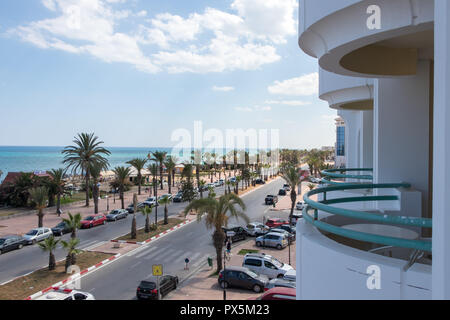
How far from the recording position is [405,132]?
6.63m

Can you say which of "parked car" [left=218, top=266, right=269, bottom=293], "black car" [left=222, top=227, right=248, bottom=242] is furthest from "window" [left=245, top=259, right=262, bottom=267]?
"black car" [left=222, top=227, right=248, bottom=242]

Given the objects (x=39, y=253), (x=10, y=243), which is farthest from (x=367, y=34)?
(x=10, y=243)

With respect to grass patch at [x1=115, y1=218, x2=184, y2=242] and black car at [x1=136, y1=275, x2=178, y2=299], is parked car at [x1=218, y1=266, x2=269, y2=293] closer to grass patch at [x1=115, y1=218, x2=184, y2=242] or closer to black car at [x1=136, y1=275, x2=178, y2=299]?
black car at [x1=136, y1=275, x2=178, y2=299]

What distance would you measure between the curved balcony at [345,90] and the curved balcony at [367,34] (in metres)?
3.84

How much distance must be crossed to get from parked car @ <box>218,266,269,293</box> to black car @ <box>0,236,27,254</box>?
14.6 m

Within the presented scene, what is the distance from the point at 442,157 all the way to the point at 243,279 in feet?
48.0

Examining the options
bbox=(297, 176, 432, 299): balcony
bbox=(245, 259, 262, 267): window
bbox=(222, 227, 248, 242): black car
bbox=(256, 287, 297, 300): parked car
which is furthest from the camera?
bbox=(222, 227, 248, 242): black car

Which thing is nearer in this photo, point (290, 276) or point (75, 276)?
point (290, 276)

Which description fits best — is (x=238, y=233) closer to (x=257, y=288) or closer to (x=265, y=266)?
(x=265, y=266)

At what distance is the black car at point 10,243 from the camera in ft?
71.0

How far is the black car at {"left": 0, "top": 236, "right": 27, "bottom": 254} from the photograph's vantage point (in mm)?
21641

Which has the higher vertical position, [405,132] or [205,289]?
[405,132]

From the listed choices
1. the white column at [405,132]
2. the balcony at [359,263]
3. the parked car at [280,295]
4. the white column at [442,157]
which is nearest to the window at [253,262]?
the parked car at [280,295]
